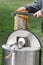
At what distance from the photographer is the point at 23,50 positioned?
4145 mm

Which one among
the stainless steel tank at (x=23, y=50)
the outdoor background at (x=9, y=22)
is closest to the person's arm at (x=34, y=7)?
the stainless steel tank at (x=23, y=50)

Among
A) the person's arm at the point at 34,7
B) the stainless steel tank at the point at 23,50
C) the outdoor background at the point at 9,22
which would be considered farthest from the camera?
the outdoor background at the point at 9,22

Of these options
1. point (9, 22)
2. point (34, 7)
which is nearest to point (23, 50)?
point (34, 7)

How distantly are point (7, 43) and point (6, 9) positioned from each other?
747 centimetres

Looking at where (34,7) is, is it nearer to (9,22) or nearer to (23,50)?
(23,50)

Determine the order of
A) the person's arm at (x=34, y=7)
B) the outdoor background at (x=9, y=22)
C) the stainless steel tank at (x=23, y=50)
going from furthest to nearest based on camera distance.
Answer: the outdoor background at (x=9, y=22) → the person's arm at (x=34, y=7) → the stainless steel tank at (x=23, y=50)

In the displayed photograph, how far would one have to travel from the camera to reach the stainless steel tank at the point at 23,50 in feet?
13.6

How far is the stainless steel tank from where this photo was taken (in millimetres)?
4160

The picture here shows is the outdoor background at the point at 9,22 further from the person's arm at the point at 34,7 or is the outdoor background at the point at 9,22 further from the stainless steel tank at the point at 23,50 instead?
the stainless steel tank at the point at 23,50

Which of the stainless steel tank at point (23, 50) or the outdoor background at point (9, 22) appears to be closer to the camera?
the stainless steel tank at point (23, 50)

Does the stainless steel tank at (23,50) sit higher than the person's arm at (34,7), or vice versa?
the person's arm at (34,7)

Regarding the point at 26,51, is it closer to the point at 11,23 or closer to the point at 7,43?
the point at 7,43

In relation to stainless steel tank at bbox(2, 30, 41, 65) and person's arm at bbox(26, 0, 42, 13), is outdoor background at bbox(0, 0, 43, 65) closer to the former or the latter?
person's arm at bbox(26, 0, 42, 13)

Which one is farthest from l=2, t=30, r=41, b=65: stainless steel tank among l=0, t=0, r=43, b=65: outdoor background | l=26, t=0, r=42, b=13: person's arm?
l=0, t=0, r=43, b=65: outdoor background
